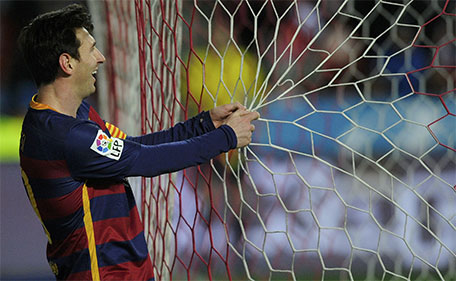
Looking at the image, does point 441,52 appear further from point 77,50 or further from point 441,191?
point 77,50

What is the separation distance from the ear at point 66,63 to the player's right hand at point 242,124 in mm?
274

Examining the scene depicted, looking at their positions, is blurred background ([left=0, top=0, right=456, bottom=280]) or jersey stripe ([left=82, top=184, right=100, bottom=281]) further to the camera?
blurred background ([left=0, top=0, right=456, bottom=280])

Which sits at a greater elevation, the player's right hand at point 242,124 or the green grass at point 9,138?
the player's right hand at point 242,124

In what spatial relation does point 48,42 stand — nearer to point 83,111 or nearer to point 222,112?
point 83,111

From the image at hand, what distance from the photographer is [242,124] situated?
104 cm

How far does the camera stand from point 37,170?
0.97 metres

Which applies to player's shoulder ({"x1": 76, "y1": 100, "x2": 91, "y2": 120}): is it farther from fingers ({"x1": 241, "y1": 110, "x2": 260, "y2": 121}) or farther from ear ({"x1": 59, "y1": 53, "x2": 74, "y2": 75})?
fingers ({"x1": 241, "y1": 110, "x2": 260, "y2": 121})

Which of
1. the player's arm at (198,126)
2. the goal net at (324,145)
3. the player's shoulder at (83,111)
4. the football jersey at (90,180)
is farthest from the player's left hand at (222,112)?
the goal net at (324,145)

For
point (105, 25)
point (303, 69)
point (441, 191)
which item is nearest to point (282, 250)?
point (441, 191)

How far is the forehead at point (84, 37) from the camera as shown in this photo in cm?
100

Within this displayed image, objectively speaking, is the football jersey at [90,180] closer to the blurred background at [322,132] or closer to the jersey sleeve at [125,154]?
the jersey sleeve at [125,154]

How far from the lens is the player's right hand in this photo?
40.4 inches

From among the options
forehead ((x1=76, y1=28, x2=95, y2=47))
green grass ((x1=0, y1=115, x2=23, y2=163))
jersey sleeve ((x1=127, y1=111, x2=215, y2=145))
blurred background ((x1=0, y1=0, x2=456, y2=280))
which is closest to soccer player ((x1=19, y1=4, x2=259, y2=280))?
forehead ((x1=76, y1=28, x2=95, y2=47))

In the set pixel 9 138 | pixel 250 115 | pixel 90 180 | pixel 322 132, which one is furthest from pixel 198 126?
pixel 9 138
